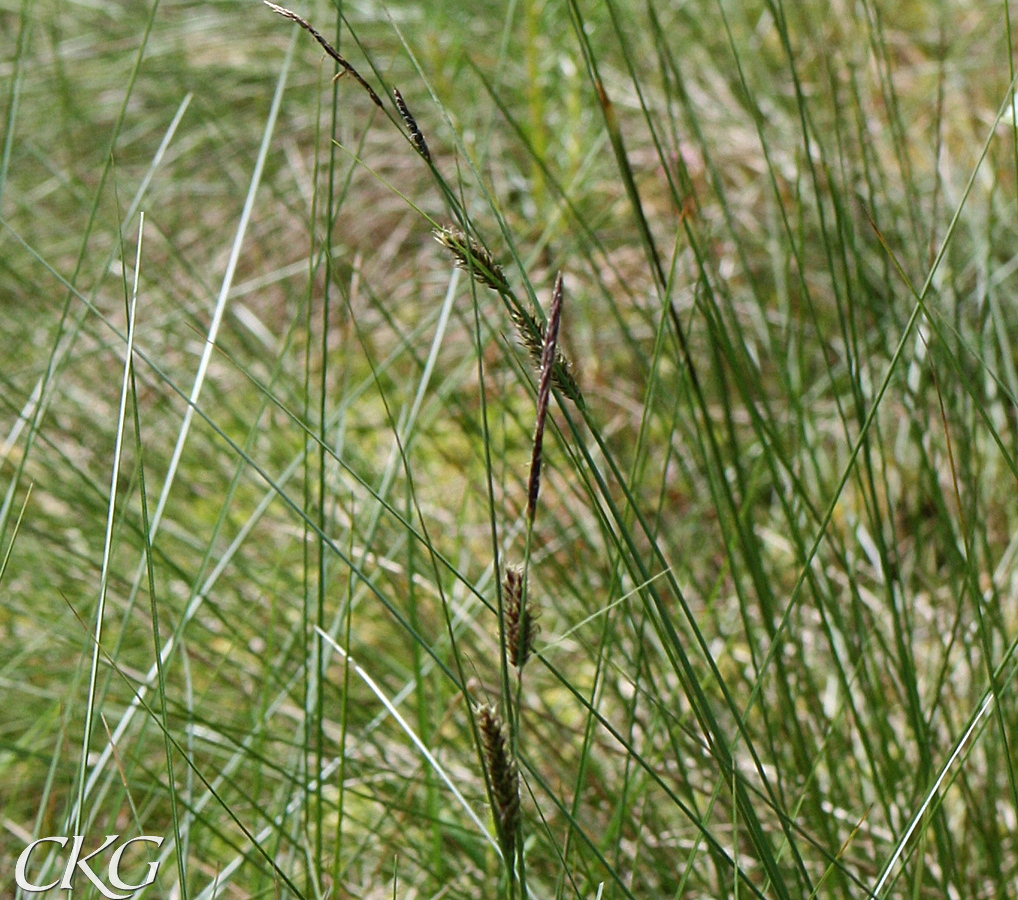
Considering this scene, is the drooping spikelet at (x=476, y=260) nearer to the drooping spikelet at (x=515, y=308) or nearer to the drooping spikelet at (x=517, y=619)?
the drooping spikelet at (x=515, y=308)

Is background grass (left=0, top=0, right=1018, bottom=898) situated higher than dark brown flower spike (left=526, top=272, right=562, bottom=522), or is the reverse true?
dark brown flower spike (left=526, top=272, right=562, bottom=522)

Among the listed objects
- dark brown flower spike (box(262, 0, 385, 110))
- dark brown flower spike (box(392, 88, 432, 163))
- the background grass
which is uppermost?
dark brown flower spike (box(262, 0, 385, 110))

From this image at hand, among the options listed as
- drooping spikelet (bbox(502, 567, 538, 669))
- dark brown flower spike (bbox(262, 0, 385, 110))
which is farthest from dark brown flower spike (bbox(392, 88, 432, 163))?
drooping spikelet (bbox(502, 567, 538, 669))

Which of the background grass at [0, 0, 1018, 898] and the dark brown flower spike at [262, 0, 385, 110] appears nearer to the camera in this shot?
the dark brown flower spike at [262, 0, 385, 110]

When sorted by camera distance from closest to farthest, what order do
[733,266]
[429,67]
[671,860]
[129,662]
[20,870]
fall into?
[20,870] → [671,860] → [129,662] → [733,266] → [429,67]

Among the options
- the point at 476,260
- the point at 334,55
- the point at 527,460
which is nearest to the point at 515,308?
the point at 476,260

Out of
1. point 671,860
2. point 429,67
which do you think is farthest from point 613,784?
point 429,67

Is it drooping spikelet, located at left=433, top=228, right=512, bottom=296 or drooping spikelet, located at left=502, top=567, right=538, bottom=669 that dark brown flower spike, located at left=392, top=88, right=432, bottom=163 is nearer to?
drooping spikelet, located at left=433, top=228, right=512, bottom=296

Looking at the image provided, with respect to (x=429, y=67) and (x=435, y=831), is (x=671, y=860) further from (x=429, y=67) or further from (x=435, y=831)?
(x=429, y=67)
